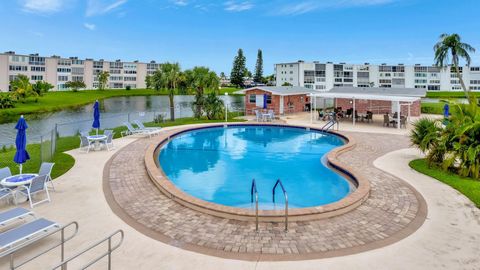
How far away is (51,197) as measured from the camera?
877 cm

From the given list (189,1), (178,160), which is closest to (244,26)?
(189,1)

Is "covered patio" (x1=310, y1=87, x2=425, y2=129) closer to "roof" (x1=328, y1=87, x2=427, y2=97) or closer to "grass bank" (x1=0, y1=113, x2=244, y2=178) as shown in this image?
"roof" (x1=328, y1=87, x2=427, y2=97)

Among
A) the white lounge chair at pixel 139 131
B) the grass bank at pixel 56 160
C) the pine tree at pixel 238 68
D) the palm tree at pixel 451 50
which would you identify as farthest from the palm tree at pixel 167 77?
the pine tree at pixel 238 68

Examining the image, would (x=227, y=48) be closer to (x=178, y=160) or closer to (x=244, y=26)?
(x=244, y=26)

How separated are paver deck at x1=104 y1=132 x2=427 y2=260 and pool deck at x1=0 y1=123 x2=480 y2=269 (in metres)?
0.03

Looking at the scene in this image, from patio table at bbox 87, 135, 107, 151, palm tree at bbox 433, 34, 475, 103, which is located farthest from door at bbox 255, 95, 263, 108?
palm tree at bbox 433, 34, 475, 103

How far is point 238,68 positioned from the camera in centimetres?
9862

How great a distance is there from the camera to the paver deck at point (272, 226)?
5.97 meters

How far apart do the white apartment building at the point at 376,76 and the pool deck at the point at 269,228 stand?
82394 millimetres

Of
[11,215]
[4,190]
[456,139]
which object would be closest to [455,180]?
[456,139]

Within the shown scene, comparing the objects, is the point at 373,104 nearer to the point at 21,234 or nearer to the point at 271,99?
the point at 271,99

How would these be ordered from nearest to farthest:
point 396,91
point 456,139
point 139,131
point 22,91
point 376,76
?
1. point 456,139
2. point 139,131
3. point 396,91
4. point 22,91
5. point 376,76

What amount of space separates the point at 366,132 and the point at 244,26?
51.6m

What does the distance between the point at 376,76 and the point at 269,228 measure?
95.9 m
